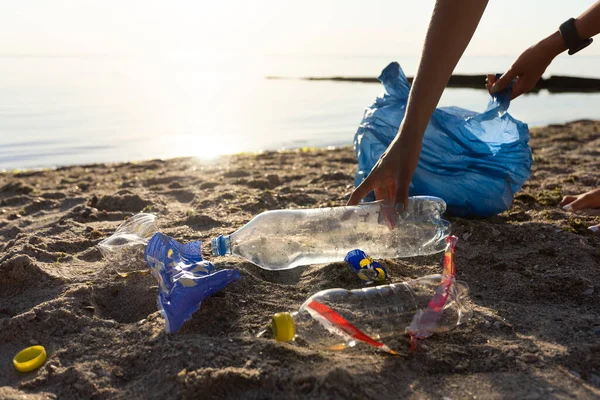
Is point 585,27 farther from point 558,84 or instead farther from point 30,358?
point 558,84

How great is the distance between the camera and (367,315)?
1.78 metres

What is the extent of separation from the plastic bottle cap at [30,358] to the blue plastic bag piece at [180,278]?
37 cm

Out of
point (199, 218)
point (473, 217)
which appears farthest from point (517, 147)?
point (199, 218)

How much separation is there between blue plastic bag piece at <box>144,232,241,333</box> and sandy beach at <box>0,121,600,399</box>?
0.05 meters

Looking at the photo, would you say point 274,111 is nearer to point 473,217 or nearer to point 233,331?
point 473,217

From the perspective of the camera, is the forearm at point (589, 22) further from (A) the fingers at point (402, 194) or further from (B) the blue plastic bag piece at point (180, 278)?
(B) the blue plastic bag piece at point (180, 278)

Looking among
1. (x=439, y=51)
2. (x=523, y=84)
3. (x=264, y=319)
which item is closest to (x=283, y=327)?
(x=264, y=319)

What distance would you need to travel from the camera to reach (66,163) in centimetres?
586

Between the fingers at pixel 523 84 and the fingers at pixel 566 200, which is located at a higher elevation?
the fingers at pixel 523 84

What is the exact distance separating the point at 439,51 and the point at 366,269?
850mm

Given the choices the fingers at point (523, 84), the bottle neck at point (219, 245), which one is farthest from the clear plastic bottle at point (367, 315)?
the fingers at point (523, 84)

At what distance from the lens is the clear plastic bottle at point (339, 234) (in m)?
2.40

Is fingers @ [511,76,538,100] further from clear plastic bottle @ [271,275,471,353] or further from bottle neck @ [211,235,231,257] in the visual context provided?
bottle neck @ [211,235,231,257]

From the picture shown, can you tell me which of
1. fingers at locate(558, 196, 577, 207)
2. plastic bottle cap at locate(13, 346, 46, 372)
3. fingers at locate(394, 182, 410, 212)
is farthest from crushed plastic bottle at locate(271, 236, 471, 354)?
fingers at locate(558, 196, 577, 207)
